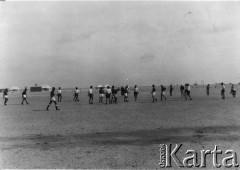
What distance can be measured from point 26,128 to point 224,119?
9.39m

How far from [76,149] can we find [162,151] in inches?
99.2

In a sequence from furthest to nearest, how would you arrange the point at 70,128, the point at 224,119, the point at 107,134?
the point at 224,119, the point at 70,128, the point at 107,134

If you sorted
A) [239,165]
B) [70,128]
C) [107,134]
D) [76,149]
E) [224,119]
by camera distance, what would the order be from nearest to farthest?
[239,165] < [76,149] < [107,134] < [70,128] < [224,119]

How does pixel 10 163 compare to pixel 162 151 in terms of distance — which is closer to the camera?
pixel 10 163

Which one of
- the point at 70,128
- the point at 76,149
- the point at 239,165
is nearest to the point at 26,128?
the point at 70,128

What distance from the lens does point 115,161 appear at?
24.5 ft

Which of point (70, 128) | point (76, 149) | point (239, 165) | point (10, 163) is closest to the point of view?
point (239, 165)

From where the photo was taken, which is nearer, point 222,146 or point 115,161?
point 115,161

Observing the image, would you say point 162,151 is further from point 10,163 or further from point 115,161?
point 10,163

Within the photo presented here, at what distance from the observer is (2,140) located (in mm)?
10508

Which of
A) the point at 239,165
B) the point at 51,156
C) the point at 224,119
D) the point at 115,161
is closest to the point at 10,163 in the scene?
the point at 51,156

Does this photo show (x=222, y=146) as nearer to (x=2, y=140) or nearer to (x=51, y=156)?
(x=51, y=156)

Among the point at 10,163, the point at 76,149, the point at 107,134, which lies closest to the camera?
the point at 10,163

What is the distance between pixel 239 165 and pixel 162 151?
191 centimetres
